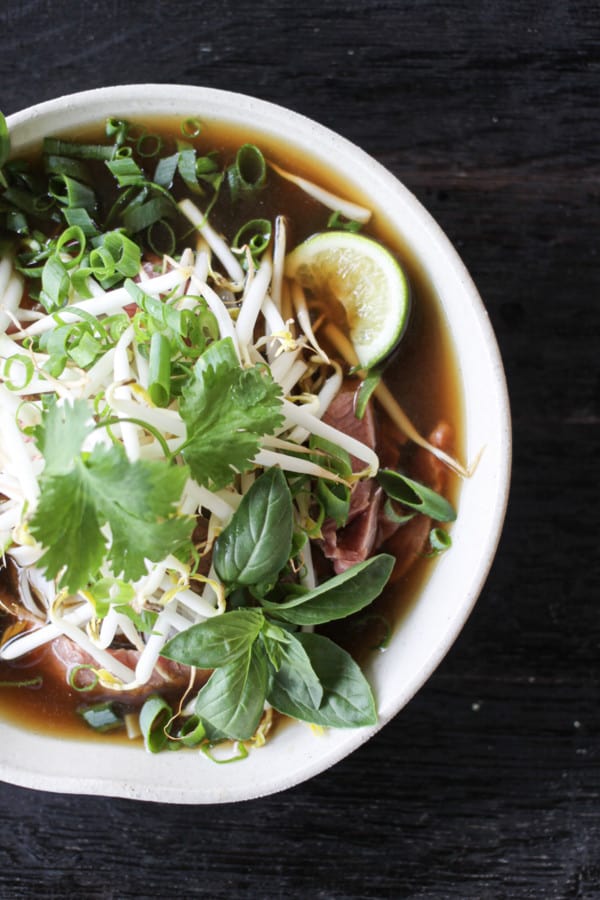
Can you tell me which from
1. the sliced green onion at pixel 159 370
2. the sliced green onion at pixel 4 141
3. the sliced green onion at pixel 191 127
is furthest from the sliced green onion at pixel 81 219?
the sliced green onion at pixel 159 370

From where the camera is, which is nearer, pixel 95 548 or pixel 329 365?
pixel 95 548

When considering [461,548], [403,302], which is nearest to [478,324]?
[403,302]

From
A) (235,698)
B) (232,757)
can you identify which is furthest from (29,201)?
(232,757)

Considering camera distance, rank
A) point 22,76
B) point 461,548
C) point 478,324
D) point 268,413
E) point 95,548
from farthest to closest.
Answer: point 22,76, point 461,548, point 478,324, point 268,413, point 95,548

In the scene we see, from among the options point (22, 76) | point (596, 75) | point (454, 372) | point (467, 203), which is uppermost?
point (22, 76)

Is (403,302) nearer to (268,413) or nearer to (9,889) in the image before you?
(268,413)

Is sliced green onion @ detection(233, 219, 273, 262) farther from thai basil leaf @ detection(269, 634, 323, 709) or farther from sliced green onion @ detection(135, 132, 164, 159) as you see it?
thai basil leaf @ detection(269, 634, 323, 709)

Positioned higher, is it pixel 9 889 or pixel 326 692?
pixel 326 692
